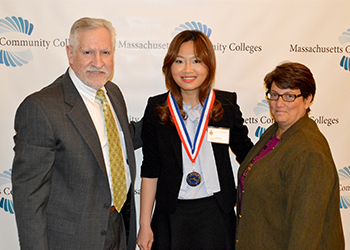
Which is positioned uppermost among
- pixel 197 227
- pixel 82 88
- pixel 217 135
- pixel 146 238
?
pixel 82 88

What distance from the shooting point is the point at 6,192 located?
2992 millimetres

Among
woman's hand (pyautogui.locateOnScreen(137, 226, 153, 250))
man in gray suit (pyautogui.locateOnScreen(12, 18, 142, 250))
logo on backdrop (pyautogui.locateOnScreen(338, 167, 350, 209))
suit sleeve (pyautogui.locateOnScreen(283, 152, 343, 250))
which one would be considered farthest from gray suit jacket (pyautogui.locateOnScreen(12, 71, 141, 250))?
logo on backdrop (pyautogui.locateOnScreen(338, 167, 350, 209))

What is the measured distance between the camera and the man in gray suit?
1701mm

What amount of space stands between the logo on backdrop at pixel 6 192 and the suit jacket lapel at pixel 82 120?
1.56 meters

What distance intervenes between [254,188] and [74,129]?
1200 mm

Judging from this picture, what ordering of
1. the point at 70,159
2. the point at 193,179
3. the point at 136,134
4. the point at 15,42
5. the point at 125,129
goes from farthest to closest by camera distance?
the point at 15,42
the point at 136,134
the point at 125,129
the point at 193,179
the point at 70,159

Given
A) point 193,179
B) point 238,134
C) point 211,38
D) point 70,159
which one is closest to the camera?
point 70,159

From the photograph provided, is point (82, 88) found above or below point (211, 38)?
below

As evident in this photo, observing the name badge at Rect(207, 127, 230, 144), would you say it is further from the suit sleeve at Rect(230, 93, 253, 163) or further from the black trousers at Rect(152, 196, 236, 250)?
the black trousers at Rect(152, 196, 236, 250)

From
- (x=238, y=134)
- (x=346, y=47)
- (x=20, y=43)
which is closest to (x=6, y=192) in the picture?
(x=20, y=43)

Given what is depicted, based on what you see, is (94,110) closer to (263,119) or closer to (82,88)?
(82,88)

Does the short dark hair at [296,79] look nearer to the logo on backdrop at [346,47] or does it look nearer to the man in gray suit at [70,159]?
the man in gray suit at [70,159]

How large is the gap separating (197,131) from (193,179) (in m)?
0.34

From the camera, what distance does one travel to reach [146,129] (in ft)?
7.49
